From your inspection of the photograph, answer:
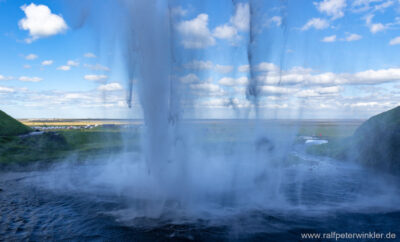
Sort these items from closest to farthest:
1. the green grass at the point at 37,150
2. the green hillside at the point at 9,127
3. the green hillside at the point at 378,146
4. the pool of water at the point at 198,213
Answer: the pool of water at the point at 198,213, the green hillside at the point at 378,146, the green grass at the point at 37,150, the green hillside at the point at 9,127

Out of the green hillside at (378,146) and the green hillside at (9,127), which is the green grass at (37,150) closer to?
the green hillside at (9,127)

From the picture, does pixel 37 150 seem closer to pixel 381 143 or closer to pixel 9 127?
pixel 9 127

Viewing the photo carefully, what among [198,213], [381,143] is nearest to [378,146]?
[381,143]

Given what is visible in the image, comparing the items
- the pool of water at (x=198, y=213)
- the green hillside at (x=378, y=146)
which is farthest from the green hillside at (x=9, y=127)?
the green hillside at (x=378, y=146)

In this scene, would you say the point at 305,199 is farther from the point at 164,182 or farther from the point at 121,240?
the point at 121,240

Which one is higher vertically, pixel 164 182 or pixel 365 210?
pixel 164 182

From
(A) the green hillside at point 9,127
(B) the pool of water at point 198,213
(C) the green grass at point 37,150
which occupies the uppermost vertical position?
(A) the green hillside at point 9,127

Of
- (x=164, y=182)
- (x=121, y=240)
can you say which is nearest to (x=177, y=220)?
(x=121, y=240)
